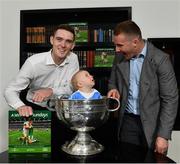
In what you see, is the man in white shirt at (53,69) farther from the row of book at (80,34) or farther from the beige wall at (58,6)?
the beige wall at (58,6)

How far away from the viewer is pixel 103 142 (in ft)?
4.97

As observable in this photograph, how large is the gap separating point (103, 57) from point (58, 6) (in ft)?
2.59

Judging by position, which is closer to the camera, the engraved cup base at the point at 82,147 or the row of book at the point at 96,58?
the engraved cup base at the point at 82,147

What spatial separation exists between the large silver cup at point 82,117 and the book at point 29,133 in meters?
0.11

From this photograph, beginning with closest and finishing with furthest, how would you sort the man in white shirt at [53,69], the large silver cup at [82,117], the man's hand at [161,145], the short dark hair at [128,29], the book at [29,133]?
the large silver cup at [82,117]
the book at [29,133]
the man's hand at [161,145]
the short dark hair at [128,29]
the man in white shirt at [53,69]

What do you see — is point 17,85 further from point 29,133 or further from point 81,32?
point 81,32

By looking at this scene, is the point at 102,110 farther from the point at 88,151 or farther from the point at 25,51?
the point at 25,51

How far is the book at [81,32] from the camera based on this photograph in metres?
3.04

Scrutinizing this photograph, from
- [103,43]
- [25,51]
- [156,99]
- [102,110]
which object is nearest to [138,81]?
[156,99]

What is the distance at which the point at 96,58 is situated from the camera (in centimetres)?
306

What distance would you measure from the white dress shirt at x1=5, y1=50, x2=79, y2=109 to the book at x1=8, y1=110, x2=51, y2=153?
67 cm

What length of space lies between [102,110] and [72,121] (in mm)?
147

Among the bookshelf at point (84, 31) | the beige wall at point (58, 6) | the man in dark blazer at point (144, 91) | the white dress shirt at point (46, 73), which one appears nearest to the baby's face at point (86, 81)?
the man in dark blazer at point (144, 91)

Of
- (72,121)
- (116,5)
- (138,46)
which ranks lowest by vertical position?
(72,121)
